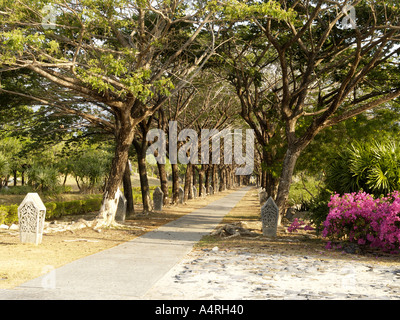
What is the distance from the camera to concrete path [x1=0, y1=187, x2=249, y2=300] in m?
5.59

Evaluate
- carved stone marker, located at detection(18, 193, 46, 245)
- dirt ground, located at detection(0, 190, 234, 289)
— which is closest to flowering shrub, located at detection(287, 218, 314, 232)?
dirt ground, located at detection(0, 190, 234, 289)

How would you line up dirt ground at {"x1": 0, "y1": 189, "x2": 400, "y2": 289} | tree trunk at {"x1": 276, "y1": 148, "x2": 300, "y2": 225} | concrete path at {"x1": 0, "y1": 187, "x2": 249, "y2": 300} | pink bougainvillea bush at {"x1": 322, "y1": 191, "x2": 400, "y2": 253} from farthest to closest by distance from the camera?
tree trunk at {"x1": 276, "y1": 148, "x2": 300, "y2": 225} < pink bougainvillea bush at {"x1": 322, "y1": 191, "x2": 400, "y2": 253} < dirt ground at {"x1": 0, "y1": 189, "x2": 400, "y2": 289} < concrete path at {"x1": 0, "y1": 187, "x2": 249, "y2": 300}

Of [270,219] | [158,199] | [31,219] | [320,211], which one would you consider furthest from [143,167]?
[320,211]

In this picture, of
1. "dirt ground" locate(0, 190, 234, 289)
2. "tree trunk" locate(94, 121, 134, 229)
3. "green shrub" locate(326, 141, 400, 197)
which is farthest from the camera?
"tree trunk" locate(94, 121, 134, 229)

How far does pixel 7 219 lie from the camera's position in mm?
15188

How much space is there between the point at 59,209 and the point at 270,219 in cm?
1168

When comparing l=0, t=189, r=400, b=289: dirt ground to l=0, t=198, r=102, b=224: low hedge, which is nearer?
l=0, t=189, r=400, b=289: dirt ground

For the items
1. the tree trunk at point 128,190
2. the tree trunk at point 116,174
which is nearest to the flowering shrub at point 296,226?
the tree trunk at point 116,174

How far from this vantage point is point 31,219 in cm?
1037

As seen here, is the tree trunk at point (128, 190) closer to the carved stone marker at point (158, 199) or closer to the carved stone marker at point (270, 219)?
the carved stone marker at point (158, 199)

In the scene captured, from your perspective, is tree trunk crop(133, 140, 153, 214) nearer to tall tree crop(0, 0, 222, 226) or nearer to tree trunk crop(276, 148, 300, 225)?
tall tree crop(0, 0, 222, 226)

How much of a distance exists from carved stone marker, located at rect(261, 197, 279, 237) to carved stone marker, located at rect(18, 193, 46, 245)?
6704 mm

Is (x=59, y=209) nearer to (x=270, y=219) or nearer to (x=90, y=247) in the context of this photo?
(x=90, y=247)
